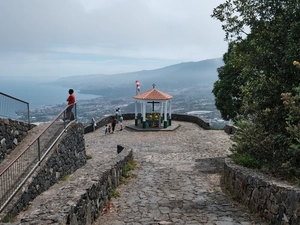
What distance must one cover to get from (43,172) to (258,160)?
553 cm

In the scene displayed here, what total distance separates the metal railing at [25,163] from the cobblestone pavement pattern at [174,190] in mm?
2215

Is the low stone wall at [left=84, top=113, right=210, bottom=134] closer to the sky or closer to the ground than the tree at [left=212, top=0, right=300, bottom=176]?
closer to the ground

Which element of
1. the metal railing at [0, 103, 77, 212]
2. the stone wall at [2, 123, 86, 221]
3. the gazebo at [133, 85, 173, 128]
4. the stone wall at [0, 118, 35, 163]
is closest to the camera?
the metal railing at [0, 103, 77, 212]

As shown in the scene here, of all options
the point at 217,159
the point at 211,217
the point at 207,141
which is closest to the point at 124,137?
the point at 207,141

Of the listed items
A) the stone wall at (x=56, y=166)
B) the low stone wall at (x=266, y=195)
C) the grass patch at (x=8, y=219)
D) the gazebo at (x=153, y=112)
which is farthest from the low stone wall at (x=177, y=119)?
the grass patch at (x=8, y=219)

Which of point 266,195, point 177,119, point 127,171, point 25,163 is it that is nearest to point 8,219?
point 25,163

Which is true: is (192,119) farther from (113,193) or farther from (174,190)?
(113,193)

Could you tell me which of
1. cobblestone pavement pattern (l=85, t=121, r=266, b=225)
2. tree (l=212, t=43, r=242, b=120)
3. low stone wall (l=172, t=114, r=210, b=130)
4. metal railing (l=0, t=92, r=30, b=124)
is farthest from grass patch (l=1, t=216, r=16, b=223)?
tree (l=212, t=43, r=242, b=120)

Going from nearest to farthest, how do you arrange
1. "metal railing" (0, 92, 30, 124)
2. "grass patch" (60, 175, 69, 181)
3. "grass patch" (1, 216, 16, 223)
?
"grass patch" (1, 216, 16, 223), "metal railing" (0, 92, 30, 124), "grass patch" (60, 175, 69, 181)

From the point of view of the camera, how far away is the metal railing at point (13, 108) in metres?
9.22

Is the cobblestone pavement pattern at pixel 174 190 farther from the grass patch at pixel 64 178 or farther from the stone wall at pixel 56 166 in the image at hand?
the grass patch at pixel 64 178

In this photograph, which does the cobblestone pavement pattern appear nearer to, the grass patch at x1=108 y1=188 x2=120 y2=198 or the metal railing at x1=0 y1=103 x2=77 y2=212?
the grass patch at x1=108 y1=188 x2=120 y2=198

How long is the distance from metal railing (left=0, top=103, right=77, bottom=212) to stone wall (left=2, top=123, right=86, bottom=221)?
0.40 ft

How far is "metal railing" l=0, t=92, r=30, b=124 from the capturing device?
9219 millimetres
